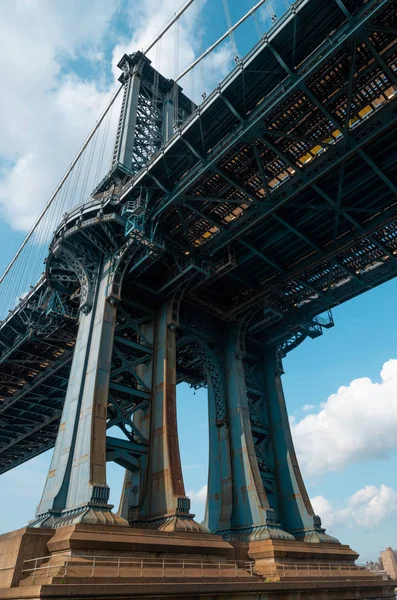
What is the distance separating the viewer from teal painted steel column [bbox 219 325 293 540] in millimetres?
26422

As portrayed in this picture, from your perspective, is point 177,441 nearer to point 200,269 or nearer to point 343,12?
point 200,269

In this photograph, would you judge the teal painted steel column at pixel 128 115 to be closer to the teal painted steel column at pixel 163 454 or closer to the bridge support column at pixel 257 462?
the teal painted steel column at pixel 163 454

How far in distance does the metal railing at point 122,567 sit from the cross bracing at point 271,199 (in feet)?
28.4

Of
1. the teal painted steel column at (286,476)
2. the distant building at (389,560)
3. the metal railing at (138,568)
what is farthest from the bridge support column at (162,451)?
the distant building at (389,560)

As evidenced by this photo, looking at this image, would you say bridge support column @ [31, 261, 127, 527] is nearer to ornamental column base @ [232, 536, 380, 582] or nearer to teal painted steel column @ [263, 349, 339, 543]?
ornamental column base @ [232, 536, 380, 582]

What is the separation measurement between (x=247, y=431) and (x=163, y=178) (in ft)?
57.6

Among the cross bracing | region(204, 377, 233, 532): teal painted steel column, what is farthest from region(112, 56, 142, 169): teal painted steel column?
region(204, 377, 233, 532): teal painted steel column

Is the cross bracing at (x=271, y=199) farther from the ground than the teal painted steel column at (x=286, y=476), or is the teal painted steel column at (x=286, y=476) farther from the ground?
the cross bracing at (x=271, y=199)

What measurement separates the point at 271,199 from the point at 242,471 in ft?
56.9

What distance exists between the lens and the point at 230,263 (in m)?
29.3

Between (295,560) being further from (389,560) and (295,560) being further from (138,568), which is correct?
(389,560)

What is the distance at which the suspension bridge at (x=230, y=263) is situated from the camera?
832 inches

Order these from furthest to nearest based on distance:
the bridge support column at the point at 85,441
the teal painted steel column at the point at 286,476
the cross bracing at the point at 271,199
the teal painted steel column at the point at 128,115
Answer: the teal painted steel column at the point at 128,115 → the teal painted steel column at the point at 286,476 → the cross bracing at the point at 271,199 → the bridge support column at the point at 85,441

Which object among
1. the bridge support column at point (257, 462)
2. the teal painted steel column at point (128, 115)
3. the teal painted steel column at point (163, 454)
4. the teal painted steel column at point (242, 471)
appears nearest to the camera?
the teal painted steel column at point (163, 454)
